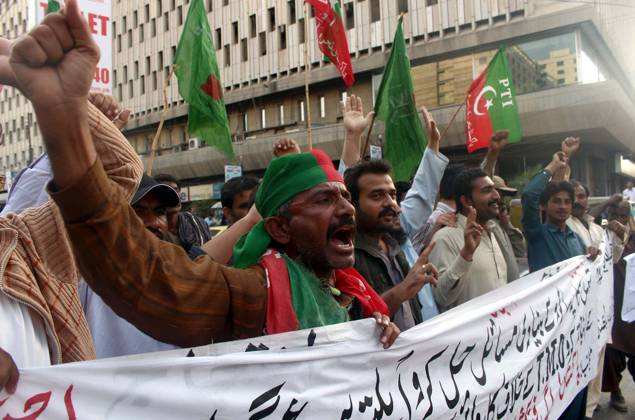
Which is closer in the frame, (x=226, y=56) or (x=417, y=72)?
(x=417, y=72)

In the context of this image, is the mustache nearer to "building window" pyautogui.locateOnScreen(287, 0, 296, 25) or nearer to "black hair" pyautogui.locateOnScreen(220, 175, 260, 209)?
"black hair" pyautogui.locateOnScreen(220, 175, 260, 209)

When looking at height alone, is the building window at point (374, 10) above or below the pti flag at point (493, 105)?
above

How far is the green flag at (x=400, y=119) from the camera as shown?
5625 millimetres

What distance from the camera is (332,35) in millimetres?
6855

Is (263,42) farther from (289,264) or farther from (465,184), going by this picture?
(289,264)

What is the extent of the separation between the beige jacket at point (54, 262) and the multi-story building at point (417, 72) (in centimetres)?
1508

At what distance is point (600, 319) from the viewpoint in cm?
415

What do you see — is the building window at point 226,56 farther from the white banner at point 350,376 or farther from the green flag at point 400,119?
the white banner at point 350,376

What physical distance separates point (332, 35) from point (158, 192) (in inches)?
196

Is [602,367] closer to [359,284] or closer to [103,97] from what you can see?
[359,284]

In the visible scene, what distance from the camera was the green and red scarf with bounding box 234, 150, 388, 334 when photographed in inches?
63.6

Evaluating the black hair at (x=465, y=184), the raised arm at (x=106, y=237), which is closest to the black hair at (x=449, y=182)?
the black hair at (x=465, y=184)

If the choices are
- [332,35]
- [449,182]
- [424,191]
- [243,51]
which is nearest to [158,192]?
[424,191]

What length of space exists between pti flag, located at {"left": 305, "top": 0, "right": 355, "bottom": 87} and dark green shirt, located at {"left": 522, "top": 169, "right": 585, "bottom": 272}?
316cm
